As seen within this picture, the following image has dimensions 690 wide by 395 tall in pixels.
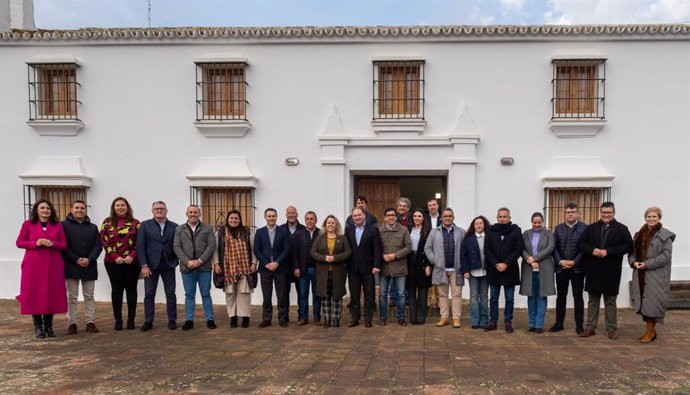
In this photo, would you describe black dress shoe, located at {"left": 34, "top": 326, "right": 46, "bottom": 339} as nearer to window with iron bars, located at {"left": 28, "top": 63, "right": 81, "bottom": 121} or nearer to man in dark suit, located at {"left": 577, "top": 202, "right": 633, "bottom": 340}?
window with iron bars, located at {"left": 28, "top": 63, "right": 81, "bottom": 121}

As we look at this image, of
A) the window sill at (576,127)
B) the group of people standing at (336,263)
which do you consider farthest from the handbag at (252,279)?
the window sill at (576,127)

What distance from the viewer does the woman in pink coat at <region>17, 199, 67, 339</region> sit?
6.16 meters

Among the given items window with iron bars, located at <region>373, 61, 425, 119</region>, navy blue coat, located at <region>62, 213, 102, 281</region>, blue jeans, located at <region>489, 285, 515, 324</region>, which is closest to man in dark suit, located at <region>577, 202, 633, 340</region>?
blue jeans, located at <region>489, 285, 515, 324</region>

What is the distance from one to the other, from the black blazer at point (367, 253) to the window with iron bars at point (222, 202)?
2.88 m

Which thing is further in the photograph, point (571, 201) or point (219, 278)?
point (571, 201)

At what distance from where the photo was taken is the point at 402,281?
6980 millimetres

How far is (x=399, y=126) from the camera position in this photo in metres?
8.91

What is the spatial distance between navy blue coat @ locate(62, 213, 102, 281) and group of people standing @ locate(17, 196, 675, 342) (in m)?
0.01

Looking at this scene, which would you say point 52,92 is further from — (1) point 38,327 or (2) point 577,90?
(2) point 577,90

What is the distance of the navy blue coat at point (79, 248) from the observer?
6449 millimetres

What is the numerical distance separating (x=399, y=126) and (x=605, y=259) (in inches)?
162

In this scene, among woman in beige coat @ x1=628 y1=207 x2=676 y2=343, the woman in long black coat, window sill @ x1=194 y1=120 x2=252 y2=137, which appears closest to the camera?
woman in beige coat @ x1=628 y1=207 x2=676 y2=343

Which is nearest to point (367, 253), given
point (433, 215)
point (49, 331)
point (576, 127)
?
point (433, 215)

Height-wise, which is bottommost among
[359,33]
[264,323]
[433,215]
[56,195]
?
[264,323]
